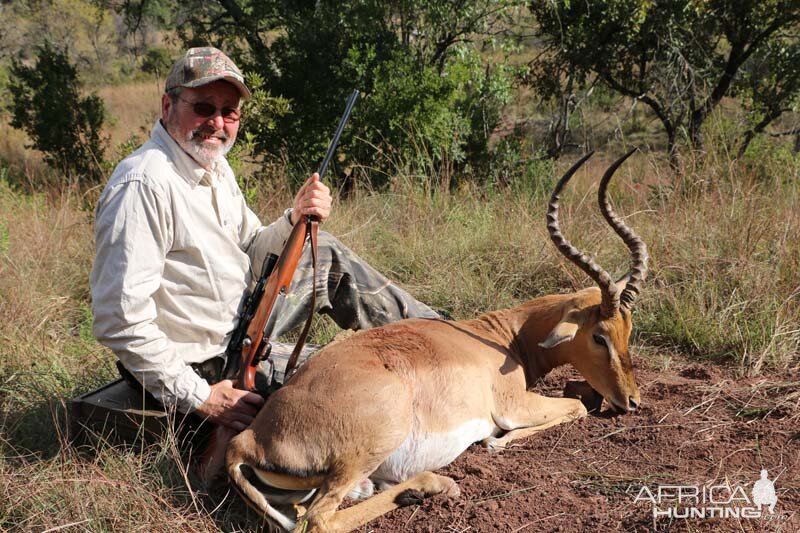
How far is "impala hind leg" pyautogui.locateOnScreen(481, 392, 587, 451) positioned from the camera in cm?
395

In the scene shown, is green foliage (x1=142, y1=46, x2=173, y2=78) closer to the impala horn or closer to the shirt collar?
the shirt collar

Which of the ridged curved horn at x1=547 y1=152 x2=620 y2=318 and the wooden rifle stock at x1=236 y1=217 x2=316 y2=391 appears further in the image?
the ridged curved horn at x1=547 y1=152 x2=620 y2=318

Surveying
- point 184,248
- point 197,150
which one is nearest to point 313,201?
point 197,150

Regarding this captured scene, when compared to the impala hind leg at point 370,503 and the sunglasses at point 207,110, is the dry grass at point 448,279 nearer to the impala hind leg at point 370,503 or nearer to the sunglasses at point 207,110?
the impala hind leg at point 370,503

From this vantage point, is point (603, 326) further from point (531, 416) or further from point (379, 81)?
point (379, 81)

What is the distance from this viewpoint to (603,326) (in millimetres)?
4074

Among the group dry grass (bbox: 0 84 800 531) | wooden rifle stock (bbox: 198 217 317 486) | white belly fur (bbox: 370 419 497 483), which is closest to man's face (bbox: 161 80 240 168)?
wooden rifle stock (bbox: 198 217 317 486)

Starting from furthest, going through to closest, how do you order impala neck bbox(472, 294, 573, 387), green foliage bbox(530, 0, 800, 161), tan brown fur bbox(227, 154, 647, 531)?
1. green foliage bbox(530, 0, 800, 161)
2. impala neck bbox(472, 294, 573, 387)
3. tan brown fur bbox(227, 154, 647, 531)

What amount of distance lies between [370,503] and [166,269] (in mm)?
1530

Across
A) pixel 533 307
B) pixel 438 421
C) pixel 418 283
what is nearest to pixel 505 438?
pixel 438 421

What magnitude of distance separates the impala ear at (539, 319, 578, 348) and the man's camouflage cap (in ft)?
7.20

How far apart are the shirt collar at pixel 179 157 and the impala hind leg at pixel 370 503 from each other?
1.77 metres

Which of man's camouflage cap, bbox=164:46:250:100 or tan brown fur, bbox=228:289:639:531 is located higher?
man's camouflage cap, bbox=164:46:250:100

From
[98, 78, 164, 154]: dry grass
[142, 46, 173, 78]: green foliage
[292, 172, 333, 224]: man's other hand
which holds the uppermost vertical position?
[142, 46, 173, 78]: green foliage
